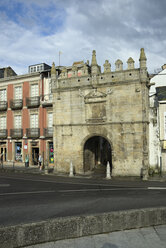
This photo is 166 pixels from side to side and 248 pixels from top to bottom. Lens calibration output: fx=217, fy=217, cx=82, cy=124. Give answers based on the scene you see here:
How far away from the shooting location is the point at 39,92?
85.4 feet

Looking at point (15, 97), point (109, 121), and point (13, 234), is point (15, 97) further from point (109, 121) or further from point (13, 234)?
point (13, 234)

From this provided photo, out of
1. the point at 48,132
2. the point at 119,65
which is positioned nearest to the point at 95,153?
the point at 48,132

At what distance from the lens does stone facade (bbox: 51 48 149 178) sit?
1842 centimetres

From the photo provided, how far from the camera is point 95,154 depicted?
939 inches

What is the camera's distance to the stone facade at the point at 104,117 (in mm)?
18422

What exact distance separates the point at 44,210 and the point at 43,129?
1687 centimetres

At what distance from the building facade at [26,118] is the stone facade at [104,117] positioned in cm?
415

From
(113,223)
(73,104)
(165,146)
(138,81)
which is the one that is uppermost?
(138,81)

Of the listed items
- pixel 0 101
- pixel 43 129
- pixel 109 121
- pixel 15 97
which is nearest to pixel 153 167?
pixel 109 121

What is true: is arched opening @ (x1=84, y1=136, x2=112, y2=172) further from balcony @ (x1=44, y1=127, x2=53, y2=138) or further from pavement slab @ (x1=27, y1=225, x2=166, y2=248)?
pavement slab @ (x1=27, y1=225, x2=166, y2=248)

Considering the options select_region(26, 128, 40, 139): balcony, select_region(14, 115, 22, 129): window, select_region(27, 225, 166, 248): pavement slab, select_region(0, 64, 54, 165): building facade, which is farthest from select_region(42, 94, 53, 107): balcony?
select_region(27, 225, 166, 248): pavement slab

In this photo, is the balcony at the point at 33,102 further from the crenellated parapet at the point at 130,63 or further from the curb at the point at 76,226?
the curb at the point at 76,226

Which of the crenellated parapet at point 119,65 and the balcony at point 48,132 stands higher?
the crenellated parapet at point 119,65

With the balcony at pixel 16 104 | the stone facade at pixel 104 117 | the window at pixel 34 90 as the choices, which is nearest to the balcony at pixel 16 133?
the balcony at pixel 16 104
